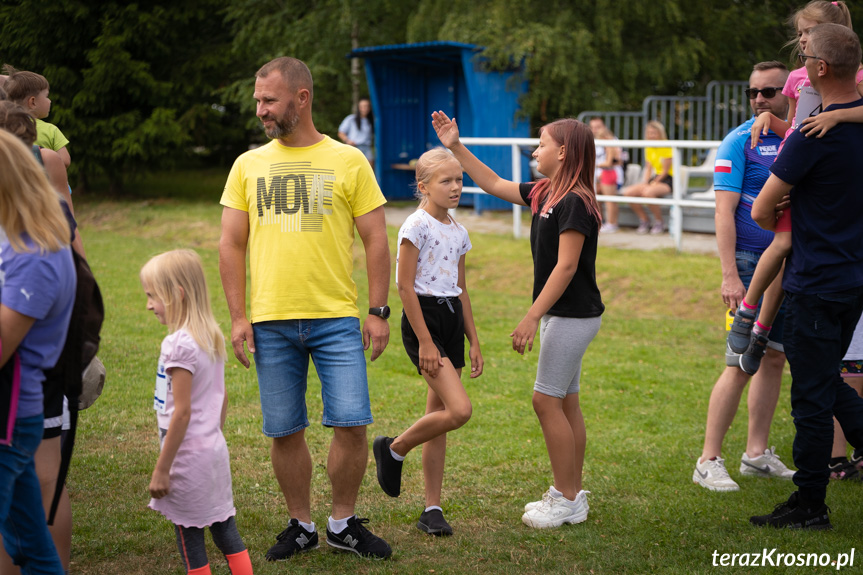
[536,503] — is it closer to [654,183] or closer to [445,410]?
[445,410]

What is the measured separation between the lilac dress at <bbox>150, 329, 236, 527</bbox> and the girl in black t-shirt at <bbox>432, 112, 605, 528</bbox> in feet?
4.86

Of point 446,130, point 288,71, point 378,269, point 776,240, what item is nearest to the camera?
point 288,71

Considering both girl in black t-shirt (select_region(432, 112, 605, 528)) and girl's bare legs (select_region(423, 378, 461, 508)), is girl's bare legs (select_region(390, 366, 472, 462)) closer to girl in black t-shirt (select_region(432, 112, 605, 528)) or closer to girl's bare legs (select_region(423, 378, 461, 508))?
girl's bare legs (select_region(423, 378, 461, 508))

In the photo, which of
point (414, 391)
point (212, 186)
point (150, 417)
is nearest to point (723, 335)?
point (414, 391)

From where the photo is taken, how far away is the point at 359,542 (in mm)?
3922

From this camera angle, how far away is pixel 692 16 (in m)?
18.7

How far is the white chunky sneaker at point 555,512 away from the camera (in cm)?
426

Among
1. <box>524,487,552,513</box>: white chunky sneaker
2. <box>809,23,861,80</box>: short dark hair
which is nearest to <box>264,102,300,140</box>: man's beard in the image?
<box>524,487,552,513</box>: white chunky sneaker

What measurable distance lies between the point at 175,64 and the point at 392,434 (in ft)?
49.0

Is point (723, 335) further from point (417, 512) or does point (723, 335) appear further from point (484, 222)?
point (484, 222)

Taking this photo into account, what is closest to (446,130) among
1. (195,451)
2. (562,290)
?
(562,290)

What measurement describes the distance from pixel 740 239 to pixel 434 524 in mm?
2284

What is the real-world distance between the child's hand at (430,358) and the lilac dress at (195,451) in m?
1.06

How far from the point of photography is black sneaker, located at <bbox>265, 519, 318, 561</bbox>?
12.7 feet
